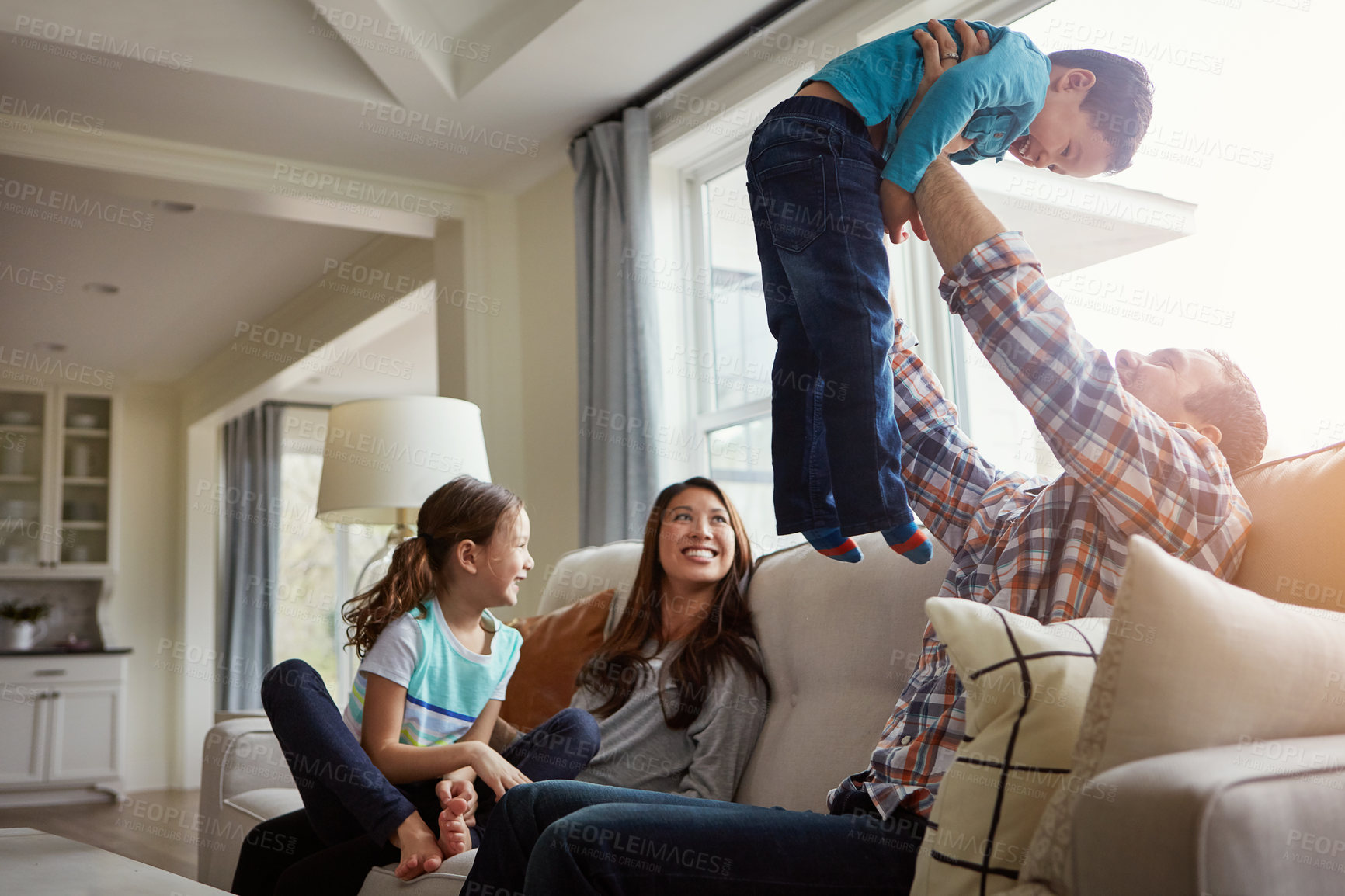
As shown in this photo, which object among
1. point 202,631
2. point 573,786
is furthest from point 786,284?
point 202,631

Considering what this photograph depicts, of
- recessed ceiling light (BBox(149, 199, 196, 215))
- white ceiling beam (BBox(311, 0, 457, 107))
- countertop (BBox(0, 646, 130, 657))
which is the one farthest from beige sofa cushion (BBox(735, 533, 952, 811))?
countertop (BBox(0, 646, 130, 657))

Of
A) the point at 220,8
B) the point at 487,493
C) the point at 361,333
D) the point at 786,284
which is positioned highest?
the point at 220,8

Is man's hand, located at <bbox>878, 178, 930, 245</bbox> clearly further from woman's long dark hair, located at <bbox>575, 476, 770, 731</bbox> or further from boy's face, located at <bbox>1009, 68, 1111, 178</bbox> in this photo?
woman's long dark hair, located at <bbox>575, 476, 770, 731</bbox>

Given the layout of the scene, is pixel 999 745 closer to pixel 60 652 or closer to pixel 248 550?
pixel 60 652

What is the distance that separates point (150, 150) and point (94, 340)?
10.1ft

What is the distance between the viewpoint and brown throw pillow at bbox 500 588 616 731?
2221 millimetres

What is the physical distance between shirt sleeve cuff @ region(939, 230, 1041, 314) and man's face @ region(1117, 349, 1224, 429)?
0.32m

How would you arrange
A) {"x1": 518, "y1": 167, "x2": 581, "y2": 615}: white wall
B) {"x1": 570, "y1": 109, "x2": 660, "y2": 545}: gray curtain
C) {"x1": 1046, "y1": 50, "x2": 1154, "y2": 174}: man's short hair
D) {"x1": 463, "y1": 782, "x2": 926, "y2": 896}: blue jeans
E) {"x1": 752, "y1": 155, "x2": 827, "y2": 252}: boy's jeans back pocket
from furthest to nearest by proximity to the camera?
{"x1": 518, "y1": 167, "x2": 581, "y2": 615}: white wall, {"x1": 570, "y1": 109, "x2": 660, "y2": 545}: gray curtain, {"x1": 1046, "y1": 50, "x2": 1154, "y2": 174}: man's short hair, {"x1": 752, "y1": 155, "x2": 827, "y2": 252}: boy's jeans back pocket, {"x1": 463, "y1": 782, "x2": 926, "y2": 896}: blue jeans

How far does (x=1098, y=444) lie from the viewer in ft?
4.17

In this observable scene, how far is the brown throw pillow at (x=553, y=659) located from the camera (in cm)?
222

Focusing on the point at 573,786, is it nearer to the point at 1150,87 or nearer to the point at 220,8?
the point at 1150,87

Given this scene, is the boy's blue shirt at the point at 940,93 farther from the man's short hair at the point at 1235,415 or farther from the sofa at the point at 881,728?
the sofa at the point at 881,728

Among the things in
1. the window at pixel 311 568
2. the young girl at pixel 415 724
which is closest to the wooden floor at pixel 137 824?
the window at pixel 311 568

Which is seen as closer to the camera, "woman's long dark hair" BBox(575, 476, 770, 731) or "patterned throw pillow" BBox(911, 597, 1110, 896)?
"patterned throw pillow" BBox(911, 597, 1110, 896)
